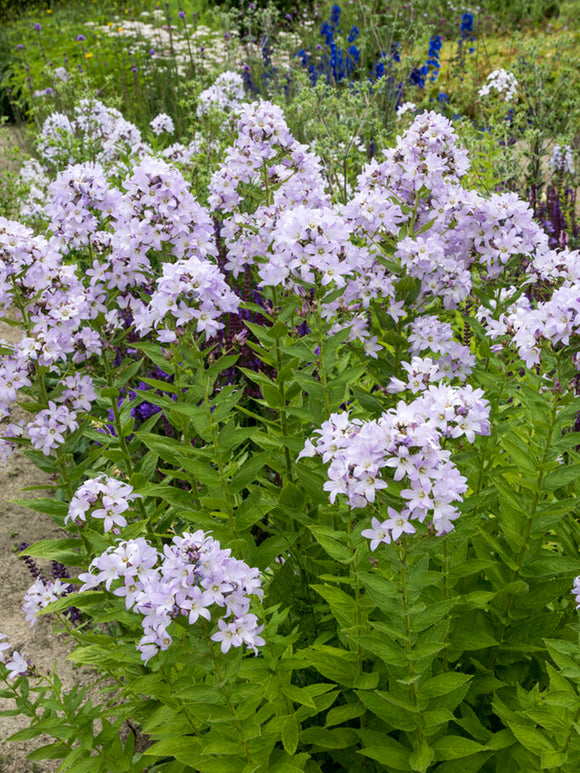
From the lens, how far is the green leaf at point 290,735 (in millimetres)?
1983

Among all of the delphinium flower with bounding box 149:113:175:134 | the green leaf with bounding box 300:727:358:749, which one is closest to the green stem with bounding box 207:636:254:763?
the green leaf with bounding box 300:727:358:749

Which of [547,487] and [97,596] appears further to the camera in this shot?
[97,596]

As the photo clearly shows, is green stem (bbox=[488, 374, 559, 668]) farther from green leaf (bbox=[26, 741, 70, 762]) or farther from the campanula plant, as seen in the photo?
green leaf (bbox=[26, 741, 70, 762])

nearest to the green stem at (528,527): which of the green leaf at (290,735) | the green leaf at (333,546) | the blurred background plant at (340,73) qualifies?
the green leaf at (333,546)

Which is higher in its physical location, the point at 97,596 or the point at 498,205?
the point at 498,205

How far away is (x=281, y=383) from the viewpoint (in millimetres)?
2643

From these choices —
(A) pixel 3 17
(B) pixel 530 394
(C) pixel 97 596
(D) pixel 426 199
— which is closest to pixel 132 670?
(C) pixel 97 596

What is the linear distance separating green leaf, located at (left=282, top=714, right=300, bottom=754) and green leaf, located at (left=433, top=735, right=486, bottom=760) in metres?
0.38

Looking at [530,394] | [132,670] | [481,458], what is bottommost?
[132,670]

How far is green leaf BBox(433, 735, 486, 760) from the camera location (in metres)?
1.97

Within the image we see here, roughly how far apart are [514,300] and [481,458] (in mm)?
586

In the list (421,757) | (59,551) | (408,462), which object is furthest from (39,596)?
(408,462)

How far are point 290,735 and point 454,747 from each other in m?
0.44

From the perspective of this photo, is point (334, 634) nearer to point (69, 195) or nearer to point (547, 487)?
point (547, 487)
